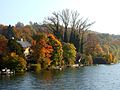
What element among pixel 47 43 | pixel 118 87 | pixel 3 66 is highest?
pixel 47 43

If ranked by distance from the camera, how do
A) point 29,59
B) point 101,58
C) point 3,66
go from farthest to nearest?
point 101,58 < point 29,59 < point 3,66

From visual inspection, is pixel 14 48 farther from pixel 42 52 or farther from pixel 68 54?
pixel 68 54

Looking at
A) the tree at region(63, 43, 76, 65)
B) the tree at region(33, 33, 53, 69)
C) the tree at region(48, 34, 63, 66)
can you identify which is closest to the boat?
the tree at region(33, 33, 53, 69)

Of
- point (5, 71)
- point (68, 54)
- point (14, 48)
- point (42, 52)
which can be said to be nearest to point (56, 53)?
point (42, 52)

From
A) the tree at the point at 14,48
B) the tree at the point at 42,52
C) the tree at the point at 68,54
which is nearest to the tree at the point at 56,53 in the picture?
the tree at the point at 42,52

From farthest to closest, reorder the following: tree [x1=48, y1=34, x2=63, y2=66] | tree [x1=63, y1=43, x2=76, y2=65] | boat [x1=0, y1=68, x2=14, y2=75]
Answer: tree [x1=63, y1=43, x2=76, y2=65] < tree [x1=48, y1=34, x2=63, y2=66] < boat [x1=0, y1=68, x2=14, y2=75]

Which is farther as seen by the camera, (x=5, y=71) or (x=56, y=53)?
(x=56, y=53)

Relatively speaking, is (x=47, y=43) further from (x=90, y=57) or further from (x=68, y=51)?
(x=90, y=57)

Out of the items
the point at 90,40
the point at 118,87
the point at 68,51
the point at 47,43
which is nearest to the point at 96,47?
the point at 90,40

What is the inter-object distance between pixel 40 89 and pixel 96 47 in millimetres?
79008

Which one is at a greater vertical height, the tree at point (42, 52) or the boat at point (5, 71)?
the tree at point (42, 52)

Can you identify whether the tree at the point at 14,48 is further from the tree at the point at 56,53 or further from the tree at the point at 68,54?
the tree at the point at 68,54

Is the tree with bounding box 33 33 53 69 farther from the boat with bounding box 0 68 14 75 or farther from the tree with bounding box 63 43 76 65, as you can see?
the tree with bounding box 63 43 76 65

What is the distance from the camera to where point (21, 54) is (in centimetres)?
7400
